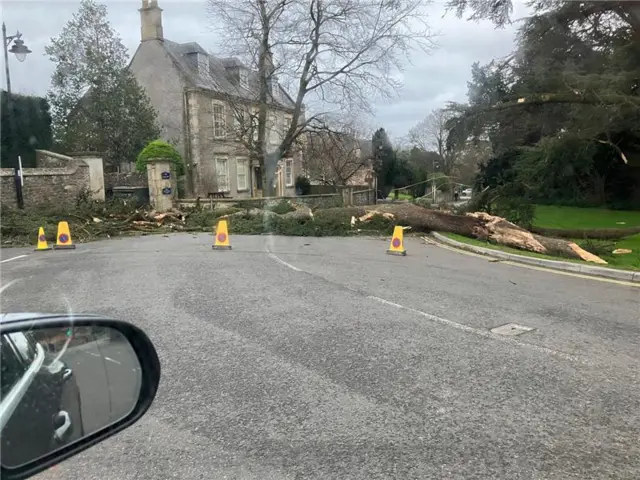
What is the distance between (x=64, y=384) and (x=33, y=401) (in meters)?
0.16

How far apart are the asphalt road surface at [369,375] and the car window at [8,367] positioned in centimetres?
186

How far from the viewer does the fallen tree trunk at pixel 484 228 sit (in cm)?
1261

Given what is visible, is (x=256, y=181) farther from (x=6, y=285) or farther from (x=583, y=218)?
(x=6, y=285)

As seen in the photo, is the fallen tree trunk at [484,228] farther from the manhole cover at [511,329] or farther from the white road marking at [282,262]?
the white road marking at [282,262]

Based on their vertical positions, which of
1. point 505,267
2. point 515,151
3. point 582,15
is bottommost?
point 505,267

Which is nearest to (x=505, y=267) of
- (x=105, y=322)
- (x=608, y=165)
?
(x=105, y=322)

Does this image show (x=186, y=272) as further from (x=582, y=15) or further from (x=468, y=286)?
(x=582, y=15)

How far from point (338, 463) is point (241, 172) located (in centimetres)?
3399

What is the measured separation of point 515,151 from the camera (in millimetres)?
33969

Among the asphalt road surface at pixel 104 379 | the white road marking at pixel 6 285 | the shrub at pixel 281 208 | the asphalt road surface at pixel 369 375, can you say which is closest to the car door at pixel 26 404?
the asphalt road surface at pixel 104 379

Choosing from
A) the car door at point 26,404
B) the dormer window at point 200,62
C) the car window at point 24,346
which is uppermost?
the dormer window at point 200,62

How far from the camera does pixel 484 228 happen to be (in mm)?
15070

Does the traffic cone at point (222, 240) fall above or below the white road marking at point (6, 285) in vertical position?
above

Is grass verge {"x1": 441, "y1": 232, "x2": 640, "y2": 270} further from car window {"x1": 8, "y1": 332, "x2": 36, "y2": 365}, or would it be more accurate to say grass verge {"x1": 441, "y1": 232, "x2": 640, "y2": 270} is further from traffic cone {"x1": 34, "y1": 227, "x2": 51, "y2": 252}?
traffic cone {"x1": 34, "y1": 227, "x2": 51, "y2": 252}
